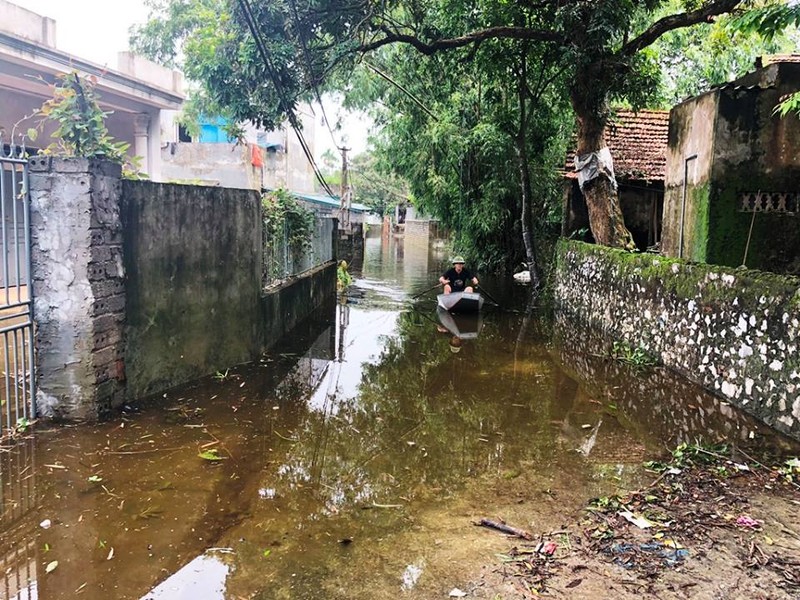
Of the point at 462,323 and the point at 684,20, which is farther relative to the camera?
the point at 462,323

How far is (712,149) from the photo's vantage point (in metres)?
9.56

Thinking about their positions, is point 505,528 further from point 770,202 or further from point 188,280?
point 770,202

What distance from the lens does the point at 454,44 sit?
12219 mm

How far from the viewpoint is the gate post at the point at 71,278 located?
5.90 m

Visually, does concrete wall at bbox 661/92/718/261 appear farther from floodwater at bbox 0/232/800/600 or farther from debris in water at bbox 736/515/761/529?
debris in water at bbox 736/515/761/529

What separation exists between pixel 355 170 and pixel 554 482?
52.7 m

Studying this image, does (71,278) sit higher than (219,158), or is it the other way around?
(219,158)

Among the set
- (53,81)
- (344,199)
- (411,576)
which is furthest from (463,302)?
(344,199)

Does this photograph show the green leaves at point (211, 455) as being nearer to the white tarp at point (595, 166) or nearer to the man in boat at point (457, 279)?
the man in boat at point (457, 279)

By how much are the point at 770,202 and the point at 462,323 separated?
6127mm

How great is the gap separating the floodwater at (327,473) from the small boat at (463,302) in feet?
13.2

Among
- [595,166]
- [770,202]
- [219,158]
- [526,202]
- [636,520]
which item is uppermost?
[219,158]

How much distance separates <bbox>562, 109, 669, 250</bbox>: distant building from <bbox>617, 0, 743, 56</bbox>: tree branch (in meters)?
4.56

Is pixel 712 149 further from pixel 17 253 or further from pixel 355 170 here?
pixel 355 170
